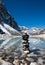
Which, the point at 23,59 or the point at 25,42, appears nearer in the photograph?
the point at 23,59

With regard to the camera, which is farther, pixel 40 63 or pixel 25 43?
pixel 25 43

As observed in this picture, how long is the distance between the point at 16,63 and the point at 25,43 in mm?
7899

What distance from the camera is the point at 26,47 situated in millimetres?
22953

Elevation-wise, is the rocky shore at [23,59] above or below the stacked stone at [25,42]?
below

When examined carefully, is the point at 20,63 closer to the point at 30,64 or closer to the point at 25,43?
the point at 30,64

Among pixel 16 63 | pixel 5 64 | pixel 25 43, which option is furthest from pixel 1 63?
pixel 25 43

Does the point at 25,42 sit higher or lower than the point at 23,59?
higher

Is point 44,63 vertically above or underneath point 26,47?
underneath

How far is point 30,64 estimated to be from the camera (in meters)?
14.4

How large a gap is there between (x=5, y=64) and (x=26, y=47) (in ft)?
29.2

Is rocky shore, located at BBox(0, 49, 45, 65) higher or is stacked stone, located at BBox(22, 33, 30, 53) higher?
stacked stone, located at BBox(22, 33, 30, 53)

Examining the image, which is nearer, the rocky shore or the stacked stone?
the rocky shore

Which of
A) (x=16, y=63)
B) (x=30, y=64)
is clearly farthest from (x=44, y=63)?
(x=16, y=63)

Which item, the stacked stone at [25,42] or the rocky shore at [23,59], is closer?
the rocky shore at [23,59]
